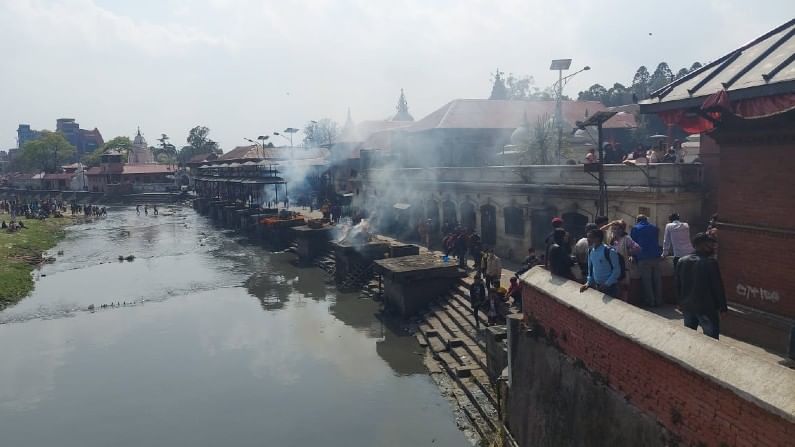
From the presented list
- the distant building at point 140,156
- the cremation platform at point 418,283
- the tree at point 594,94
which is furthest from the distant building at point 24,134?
the cremation platform at point 418,283

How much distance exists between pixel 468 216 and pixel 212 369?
13.8 m

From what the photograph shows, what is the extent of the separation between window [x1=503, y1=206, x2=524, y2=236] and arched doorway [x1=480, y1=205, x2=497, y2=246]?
1126 mm

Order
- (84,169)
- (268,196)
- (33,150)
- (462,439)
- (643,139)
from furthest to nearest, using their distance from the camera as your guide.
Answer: (33,150), (84,169), (268,196), (643,139), (462,439)

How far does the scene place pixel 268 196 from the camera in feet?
195

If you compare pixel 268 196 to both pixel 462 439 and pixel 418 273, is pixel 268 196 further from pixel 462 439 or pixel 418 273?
pixel 462 439

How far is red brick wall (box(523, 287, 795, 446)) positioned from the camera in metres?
4.36

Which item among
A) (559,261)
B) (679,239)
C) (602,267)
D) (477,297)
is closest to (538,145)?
(477,297)

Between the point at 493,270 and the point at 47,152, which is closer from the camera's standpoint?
the point at 493,270

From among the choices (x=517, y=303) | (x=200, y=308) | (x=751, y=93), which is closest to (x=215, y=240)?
(x=200, y=308)

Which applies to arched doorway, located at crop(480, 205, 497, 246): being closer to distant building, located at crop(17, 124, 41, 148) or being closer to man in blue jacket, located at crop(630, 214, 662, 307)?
man in blue jacket, located at crop(630, 214, 662, 307)

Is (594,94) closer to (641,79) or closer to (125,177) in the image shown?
(641,79)

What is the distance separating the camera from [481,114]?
40.6m

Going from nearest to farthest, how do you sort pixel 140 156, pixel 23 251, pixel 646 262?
pixel 646 262 → pixel 23 251 → pixel 140 156

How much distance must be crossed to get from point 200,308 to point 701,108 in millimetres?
20479
